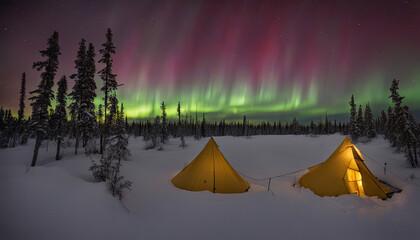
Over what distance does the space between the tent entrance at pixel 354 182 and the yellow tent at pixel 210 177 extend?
230 inches

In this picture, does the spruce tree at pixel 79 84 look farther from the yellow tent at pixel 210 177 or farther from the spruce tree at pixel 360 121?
the spruce tree at pixel 360 121

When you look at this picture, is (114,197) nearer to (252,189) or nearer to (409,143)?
(252,189)

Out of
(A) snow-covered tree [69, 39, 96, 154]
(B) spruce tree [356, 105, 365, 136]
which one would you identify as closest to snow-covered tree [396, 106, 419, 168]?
(B) spruce tree [356, 105, 365, 136]

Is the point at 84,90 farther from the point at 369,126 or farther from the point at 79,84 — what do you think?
the point at 369,126

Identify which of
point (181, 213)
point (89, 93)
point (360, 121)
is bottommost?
point (181, 213)

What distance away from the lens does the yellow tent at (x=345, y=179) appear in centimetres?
956

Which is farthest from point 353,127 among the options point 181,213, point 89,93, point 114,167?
point 89,93

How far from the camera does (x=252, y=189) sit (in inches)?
397

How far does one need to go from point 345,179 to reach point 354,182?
53 centimetres

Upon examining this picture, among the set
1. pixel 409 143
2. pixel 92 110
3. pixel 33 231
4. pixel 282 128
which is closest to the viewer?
pixel 33 231

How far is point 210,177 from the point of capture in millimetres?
9594

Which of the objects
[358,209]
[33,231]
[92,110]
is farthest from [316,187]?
[92,110]

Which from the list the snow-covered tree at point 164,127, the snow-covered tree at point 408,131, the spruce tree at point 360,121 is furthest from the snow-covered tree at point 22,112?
the spruce tree at point 360,121

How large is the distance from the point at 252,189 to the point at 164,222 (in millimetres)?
5761
